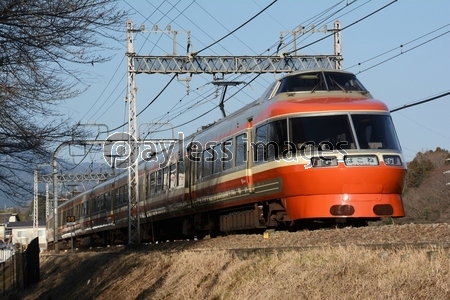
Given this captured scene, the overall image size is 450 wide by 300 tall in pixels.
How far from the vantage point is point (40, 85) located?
12.4 metres

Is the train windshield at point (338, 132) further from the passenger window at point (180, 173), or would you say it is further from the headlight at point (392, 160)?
the passenger window at point (180, 173)

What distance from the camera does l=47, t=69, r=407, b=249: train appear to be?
14.8 metres

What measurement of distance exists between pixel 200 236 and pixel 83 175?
129 feet

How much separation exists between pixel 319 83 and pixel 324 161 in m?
2.52

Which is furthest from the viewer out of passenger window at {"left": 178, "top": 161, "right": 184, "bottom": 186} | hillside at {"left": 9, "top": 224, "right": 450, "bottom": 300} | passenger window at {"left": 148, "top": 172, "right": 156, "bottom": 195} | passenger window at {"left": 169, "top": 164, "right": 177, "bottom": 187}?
passenger window at {"left": 148, "top": 172, "right": 156, "bottom": 195}

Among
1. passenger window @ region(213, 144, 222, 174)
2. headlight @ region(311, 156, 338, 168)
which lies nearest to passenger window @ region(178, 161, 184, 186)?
passenger window @ region(213, 144, 222, 174)

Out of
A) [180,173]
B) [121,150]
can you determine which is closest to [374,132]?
[180,173]

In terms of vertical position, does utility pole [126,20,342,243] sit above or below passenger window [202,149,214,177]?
above

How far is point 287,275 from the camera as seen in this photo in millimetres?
8805

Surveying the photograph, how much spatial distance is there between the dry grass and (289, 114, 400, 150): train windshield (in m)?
3.37

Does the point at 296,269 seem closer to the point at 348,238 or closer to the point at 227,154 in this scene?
the point at 348,238

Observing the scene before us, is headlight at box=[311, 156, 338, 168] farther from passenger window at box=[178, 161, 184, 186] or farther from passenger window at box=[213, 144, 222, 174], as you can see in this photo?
passenger window at box=[178, 161, 184, 186]

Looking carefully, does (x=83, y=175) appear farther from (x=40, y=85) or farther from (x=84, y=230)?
(x=40, y=85)

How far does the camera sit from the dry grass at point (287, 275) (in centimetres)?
713
